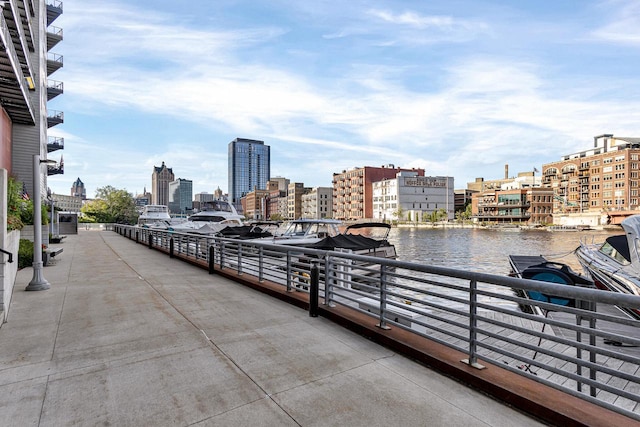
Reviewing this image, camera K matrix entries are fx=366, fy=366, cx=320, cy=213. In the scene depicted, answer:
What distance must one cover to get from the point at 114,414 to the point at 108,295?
5.70m

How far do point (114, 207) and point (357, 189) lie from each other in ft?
283

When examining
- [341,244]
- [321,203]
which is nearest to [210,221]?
[341,244]

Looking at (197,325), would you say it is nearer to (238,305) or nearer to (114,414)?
(238,305)

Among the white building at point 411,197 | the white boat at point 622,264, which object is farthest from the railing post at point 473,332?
the white building at point 411,197

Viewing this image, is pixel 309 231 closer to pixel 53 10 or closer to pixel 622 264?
pixel 622 264

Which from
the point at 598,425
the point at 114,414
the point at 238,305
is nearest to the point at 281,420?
the point at 114,414

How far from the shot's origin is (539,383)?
362 cm

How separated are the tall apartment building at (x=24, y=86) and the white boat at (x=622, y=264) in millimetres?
13753

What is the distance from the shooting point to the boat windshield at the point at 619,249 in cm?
1049

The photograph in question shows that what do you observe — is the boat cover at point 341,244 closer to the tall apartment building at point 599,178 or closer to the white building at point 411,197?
the tall apartment building at point 599,178

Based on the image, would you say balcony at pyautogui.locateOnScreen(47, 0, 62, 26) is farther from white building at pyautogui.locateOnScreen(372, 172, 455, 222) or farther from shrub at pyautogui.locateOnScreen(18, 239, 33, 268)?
white building at pyautogui.locateOnScreen(372, 172, 455, 222)

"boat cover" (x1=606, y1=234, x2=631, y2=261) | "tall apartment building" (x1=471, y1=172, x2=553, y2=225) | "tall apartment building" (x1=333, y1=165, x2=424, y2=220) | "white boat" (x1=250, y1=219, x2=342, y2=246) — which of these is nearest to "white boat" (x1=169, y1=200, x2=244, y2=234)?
"white boat" (x1=250, y1=219, x2=342, y2=246)

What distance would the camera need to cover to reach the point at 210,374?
13.3ft

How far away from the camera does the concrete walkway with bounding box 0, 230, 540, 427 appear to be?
127 inches
